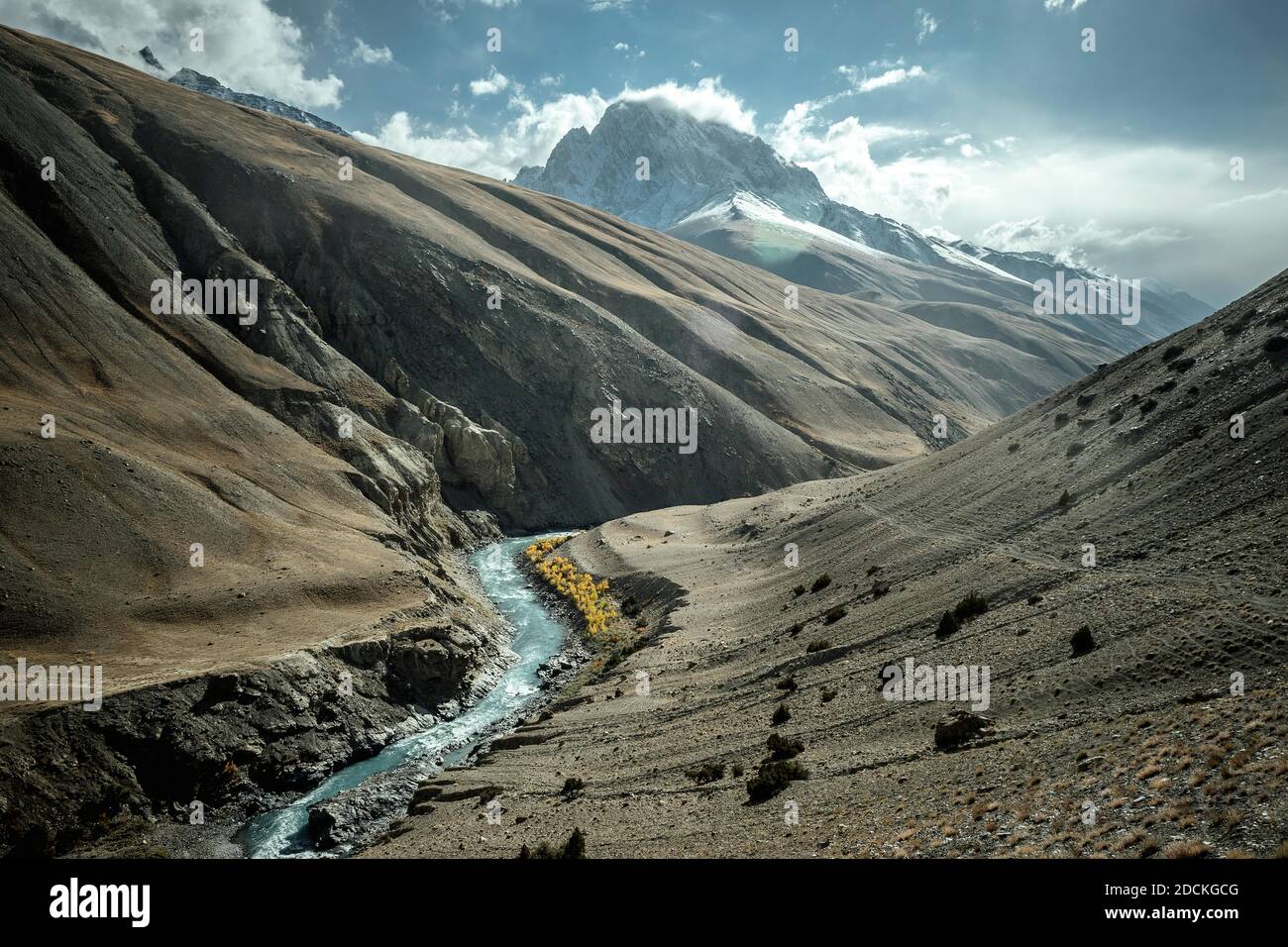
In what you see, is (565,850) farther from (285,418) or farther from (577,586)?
(285,418)

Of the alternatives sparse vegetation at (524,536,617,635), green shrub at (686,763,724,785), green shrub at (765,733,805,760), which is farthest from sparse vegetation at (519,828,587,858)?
sparse vegetation at (524,536,617,635)

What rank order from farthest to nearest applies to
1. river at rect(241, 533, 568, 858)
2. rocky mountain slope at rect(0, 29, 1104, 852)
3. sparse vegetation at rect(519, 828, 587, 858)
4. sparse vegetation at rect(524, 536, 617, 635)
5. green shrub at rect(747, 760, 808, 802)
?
sparse vegetation at rect(524, 536, 617, 635) → rocky mountain slope at rect(0, 29, 1104, 852) → river at rect(241, 533, 568, 858) → green shrub at rect(747, 760, 808, 802) → sparse vegetation at rect(519, 828, 587, 858)

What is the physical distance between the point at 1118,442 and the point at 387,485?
5613cm

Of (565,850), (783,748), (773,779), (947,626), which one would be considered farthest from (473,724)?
(947,626)

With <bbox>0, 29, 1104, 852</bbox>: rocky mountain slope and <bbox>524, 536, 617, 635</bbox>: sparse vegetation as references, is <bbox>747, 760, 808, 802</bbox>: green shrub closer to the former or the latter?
<bbox>0, 29, 1104, 852</bbox>: rocky mountain slope

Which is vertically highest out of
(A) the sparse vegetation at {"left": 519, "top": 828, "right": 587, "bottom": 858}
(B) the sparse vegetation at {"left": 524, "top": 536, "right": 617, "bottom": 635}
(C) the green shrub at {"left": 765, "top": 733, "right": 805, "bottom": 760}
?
(B) the sparse vegetation at {"left": 524, "top": 536, "right": 617, "bottom": 635}

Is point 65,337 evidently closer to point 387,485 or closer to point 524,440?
point 387,485

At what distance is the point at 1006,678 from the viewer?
2702cm

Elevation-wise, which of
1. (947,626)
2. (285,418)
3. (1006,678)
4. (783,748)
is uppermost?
(285,418)

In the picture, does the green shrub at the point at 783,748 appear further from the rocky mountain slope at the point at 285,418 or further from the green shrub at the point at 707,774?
the rocky mountain slope at the point at 285,418

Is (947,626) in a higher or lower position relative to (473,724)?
higher

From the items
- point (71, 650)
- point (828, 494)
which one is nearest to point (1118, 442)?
point (828, 494)

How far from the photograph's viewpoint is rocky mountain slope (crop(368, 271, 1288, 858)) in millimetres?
17688
